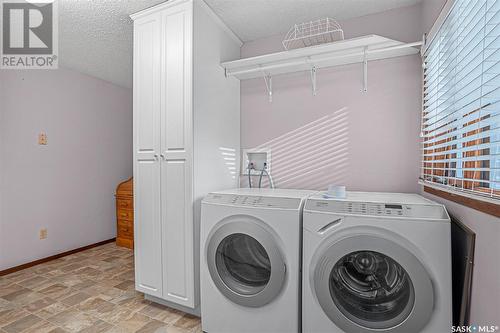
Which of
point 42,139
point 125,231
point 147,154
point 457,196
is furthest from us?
point 125,231

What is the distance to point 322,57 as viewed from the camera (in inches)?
74.0

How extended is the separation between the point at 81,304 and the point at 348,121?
2.55 metres

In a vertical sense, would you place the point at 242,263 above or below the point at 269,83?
below

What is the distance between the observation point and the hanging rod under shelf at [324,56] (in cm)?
170

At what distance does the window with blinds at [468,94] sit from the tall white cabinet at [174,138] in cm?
145

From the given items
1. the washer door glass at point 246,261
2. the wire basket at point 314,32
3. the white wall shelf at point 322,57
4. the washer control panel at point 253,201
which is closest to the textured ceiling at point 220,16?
the wire basket at point 314,32

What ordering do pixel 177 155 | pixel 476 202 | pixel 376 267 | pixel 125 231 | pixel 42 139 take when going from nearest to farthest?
1. pixel 476 202
2. pixel 376 267
3. pixel 177 155
4. pixel 42 139
5. pixel 125 231

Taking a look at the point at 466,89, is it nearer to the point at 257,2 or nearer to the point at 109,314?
the point at 257,2

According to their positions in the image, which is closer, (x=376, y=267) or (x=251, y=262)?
(x=376, y=267)

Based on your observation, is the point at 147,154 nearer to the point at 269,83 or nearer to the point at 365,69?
the point at 269,83

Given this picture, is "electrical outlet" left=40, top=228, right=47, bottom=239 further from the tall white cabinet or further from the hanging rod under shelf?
the hanging rod under shelf

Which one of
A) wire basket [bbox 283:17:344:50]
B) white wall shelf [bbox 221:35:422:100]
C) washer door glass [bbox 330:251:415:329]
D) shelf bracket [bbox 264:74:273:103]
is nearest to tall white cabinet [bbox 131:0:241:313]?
white wall shelf [bbox 221:35:422:100]

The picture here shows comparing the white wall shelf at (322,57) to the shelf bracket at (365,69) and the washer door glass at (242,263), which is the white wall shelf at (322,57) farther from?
the washer door glass at (242,263)

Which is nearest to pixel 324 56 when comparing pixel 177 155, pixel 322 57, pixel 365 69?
pixel 322 57
